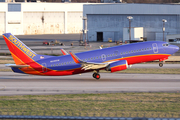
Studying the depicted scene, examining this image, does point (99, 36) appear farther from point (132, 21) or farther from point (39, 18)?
point (39, 18)

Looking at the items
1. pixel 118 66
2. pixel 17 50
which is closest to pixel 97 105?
pixel 118 66

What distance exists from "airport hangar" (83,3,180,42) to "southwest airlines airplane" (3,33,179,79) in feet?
230

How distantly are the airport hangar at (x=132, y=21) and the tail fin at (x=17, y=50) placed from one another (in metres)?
75.0

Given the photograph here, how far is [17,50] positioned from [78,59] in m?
7.91

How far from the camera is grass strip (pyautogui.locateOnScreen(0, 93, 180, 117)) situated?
21547 millimetres

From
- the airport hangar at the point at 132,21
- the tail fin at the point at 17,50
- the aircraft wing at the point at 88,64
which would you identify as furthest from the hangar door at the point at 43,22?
the aircraft wing at the point at 88,64

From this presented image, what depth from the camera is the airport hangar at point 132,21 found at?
352 ft

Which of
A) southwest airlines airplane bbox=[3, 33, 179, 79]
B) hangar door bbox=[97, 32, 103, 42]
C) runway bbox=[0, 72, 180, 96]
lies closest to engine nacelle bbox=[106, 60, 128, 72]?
southwest airlines airplane bbox=[3, 33, 179, 79]

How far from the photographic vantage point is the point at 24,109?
2291cm

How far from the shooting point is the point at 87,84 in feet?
116

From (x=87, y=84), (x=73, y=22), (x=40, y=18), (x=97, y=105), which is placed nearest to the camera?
(x=97, y=105)

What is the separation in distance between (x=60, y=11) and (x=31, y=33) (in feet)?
66.4

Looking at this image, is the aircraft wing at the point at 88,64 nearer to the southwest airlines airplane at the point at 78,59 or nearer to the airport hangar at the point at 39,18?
the southwest airlines airplane at the point at 78,59

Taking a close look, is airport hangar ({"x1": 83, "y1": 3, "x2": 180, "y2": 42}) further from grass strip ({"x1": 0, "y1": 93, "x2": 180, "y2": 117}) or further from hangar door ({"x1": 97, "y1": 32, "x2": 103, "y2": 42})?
grass strip ({"x1": 0, "y1": 93, "x2": 180, "y2": 117})
